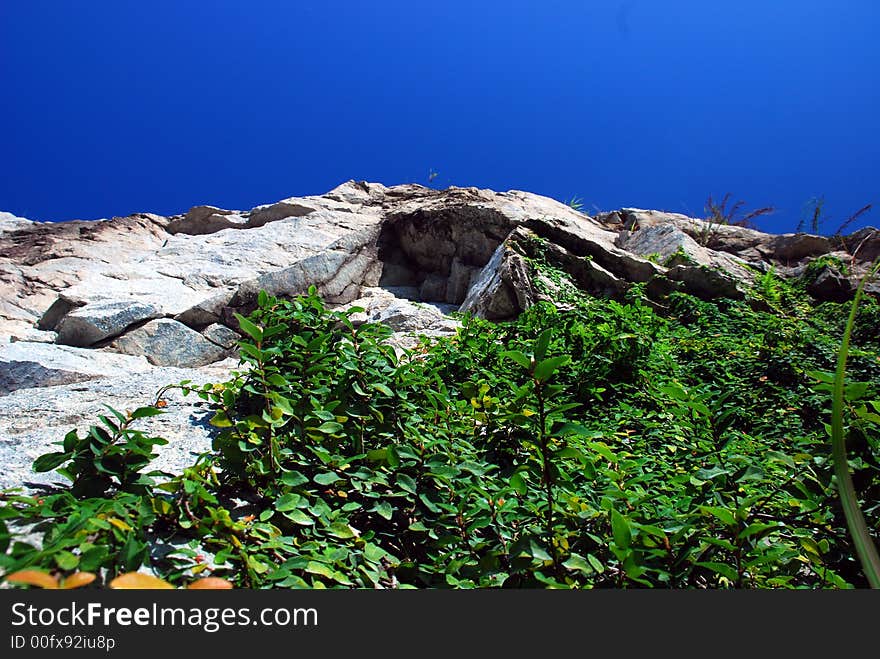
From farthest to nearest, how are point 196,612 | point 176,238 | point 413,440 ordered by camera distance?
A: point 176,238 < point 413,440 < point 196,612

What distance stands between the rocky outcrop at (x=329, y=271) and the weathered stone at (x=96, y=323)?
19mm

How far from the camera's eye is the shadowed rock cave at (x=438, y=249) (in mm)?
9078

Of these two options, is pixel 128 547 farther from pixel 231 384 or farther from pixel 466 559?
pixel 231 384

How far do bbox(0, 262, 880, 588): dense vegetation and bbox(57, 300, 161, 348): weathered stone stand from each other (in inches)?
214

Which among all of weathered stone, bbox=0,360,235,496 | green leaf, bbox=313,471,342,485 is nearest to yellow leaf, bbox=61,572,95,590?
green leaf, bbox=313,471,342,485

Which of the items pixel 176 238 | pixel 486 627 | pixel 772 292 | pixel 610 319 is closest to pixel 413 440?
pixel 486 627

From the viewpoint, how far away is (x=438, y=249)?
9.75m

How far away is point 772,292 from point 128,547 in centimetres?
763

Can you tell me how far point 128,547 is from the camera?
127cm

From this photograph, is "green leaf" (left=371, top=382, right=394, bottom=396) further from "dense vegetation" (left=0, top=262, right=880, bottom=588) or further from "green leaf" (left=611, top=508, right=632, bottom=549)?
"green leaf" (left=611, top=508, right=632, bottom=549)

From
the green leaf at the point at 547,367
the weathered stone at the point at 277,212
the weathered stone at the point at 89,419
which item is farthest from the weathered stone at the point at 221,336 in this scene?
the green leaf at the point at 547,367

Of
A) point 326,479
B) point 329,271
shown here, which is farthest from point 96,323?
point 326,479

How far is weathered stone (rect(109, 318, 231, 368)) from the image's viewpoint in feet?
24.0

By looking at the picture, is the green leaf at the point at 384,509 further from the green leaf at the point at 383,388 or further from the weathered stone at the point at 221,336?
the weathered stone at the point at 221,336
